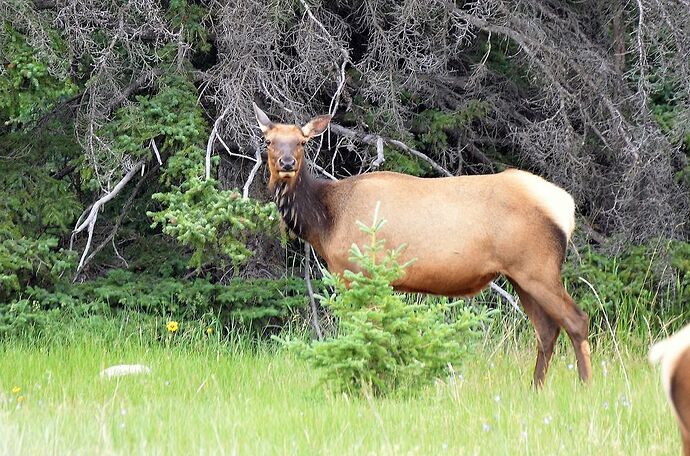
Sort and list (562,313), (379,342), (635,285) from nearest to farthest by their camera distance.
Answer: (379,342), (562,313), (635,285)

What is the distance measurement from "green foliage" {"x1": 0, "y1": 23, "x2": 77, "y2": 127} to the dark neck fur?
6.93 ft

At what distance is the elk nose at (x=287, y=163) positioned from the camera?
25.5 feet

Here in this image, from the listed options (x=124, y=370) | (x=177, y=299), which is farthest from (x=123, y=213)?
(x=124, y=370)

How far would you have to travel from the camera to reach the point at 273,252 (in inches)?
424

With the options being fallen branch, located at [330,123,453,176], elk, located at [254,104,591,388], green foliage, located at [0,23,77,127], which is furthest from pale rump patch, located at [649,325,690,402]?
green foliage, located at [0,23,77,127]

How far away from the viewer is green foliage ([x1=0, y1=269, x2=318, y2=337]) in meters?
9.42

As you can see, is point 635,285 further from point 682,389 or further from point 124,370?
point 682,389

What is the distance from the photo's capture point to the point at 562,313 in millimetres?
7594

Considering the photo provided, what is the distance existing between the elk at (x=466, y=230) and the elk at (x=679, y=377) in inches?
154

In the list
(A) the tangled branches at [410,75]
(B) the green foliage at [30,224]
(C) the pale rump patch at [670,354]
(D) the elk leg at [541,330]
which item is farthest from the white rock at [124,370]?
(C) the pale rump patch at [670,354]

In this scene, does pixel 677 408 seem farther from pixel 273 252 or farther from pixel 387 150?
pixel 273 252

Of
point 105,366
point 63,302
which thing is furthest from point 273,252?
point 105,366

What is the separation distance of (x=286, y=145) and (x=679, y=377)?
485cm

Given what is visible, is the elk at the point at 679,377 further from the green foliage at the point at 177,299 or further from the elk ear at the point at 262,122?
the green foliage at the point at 177,299
